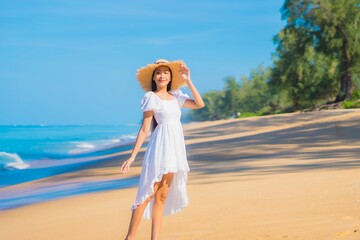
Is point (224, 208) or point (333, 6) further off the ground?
point (333, 6)

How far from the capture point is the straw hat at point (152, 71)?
5.81 meters

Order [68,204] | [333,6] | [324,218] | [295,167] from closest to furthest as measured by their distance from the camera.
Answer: [324,218] < [68,204] < [295,167] < [333,6]

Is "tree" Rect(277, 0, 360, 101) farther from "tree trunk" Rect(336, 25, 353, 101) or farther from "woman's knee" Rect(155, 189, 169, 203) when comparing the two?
"woman's knee" Rect(155, 189, 169, 203)

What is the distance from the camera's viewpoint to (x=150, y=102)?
5590mm

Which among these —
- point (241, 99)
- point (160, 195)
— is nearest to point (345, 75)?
point (160, 195)

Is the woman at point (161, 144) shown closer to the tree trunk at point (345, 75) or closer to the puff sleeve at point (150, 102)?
the puff sleeve at point (150, 102)

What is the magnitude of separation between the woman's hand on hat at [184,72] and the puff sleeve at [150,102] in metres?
0.40

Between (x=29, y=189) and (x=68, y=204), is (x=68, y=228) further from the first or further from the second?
(x=29, y=189)

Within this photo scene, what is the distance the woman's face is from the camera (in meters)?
5.78

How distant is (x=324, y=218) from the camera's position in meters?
6.19

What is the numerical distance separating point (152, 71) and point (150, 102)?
0.42 metres

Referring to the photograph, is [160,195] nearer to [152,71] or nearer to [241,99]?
[152,71]

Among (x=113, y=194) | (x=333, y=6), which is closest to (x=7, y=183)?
(x=113, y=194)

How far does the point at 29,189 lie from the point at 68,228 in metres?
6.83
